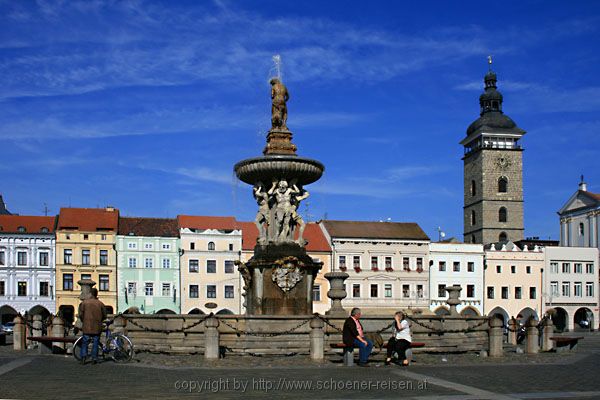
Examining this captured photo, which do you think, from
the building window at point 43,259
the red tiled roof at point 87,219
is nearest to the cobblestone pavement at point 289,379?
the building window at point 43,259

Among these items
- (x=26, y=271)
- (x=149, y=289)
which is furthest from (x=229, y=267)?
(x=26, y=271)

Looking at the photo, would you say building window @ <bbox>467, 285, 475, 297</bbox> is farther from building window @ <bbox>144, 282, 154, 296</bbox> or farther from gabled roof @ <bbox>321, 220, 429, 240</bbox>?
building window @ <bbox>144, 282, 154, 296</bbox>

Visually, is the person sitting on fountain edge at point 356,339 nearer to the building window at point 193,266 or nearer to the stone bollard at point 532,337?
the stone bollard at point 532,337

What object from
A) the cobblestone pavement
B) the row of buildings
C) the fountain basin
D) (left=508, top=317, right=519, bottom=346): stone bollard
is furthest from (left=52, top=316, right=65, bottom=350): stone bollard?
the row of buildings

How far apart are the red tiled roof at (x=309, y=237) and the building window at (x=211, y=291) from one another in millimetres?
3998

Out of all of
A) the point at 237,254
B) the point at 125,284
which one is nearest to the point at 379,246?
the point at 237,254

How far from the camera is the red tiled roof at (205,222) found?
218 ft

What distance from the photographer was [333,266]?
219 ft

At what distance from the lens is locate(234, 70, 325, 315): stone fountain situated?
2191cm

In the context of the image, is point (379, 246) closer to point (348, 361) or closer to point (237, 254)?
point (237, 254)

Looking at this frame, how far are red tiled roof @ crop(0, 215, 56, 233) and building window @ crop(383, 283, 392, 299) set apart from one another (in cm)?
2727

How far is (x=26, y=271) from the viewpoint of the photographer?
6259 centimetres

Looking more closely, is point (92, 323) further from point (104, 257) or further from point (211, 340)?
point (104, 257)

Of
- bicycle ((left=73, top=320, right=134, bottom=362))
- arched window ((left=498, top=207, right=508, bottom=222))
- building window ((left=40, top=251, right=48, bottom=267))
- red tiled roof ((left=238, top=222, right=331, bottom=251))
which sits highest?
arched window ((left=498, top=207, right=508, bottom=222))
